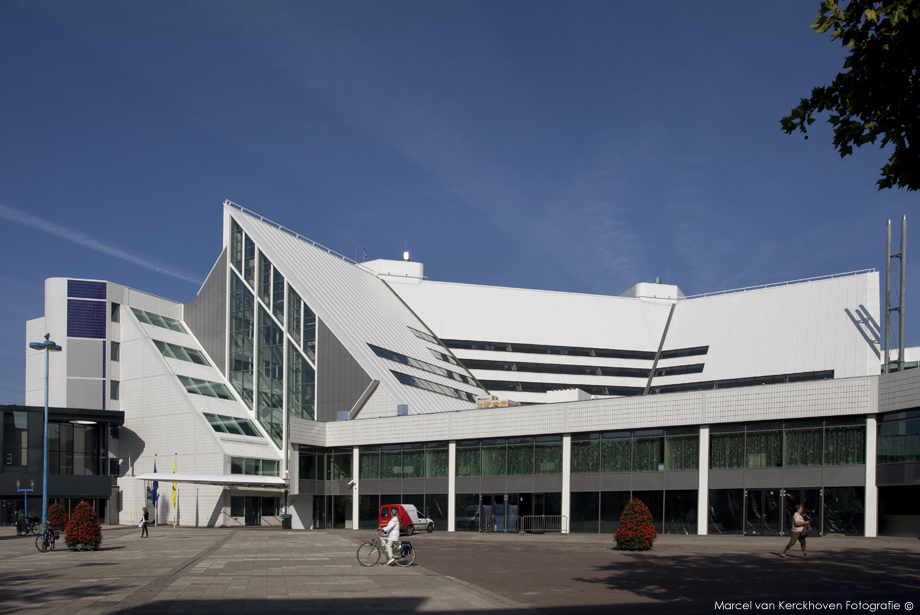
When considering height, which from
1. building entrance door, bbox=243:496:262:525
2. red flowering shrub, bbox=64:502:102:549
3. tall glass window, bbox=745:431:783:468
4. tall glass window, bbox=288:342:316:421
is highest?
tall glass window, bbox=288:342:316:421

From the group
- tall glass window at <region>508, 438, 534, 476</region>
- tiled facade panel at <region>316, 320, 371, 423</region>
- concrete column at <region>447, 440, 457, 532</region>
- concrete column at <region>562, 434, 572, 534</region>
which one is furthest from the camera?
tiled facade panel at <region>316, 320, 371, 423</region>

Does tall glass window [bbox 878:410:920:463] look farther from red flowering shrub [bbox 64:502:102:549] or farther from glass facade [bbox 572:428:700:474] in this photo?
red flowering shrub [bbox 64:502:102:549]

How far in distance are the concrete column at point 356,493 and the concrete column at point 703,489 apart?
21.6 m

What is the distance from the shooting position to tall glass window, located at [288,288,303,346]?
57156 millimetres

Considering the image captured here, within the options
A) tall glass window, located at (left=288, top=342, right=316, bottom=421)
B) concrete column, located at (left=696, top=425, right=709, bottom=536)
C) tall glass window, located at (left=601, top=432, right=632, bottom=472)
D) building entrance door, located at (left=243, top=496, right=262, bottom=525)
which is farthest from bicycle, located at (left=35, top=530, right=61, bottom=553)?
concrete column, located at (left=696, top=425, right=709, bottom=536)

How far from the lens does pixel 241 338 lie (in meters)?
61.7

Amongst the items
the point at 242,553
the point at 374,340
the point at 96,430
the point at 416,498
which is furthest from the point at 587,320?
the point at 242,553

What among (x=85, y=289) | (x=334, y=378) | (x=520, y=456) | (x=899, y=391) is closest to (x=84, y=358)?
(x=85, y=289)

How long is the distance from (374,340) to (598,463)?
20355 millimetres

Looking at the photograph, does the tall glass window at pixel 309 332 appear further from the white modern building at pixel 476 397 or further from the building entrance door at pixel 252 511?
the building entrance door at pixel 252 511

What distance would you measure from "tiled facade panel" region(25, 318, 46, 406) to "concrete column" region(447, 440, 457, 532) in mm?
34138

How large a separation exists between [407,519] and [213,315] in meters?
29.6

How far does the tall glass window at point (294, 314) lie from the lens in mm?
57156

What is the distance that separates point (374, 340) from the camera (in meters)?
57.3
